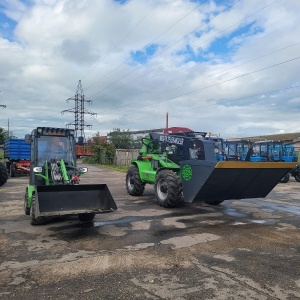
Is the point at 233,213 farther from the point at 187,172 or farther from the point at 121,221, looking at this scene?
the point at 121,221

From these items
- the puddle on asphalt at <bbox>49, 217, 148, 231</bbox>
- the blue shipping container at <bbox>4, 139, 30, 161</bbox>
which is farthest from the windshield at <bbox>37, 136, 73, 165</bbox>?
the blue shipping container at <bbox>4, 139, 30, 161</bbox>

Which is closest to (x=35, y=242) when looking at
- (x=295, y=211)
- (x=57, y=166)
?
(x=57, y=166)

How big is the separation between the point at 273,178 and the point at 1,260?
23.2 ft

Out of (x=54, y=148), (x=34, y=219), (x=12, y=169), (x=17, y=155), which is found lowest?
(x=34, y=219)

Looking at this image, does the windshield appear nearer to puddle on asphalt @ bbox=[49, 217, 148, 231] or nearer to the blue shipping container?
puddle on asphalt @ bbox=[49, 217, 148, 231]

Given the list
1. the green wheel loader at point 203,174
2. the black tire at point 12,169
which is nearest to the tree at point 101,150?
the black tire at point 12,169

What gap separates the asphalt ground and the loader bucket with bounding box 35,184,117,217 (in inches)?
17.2

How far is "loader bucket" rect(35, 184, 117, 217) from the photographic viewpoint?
7.25 meters

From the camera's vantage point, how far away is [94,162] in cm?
4206

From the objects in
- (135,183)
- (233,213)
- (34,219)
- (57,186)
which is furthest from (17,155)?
(233,213)

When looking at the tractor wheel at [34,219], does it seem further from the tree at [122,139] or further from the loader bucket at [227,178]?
the tree at [122,139]

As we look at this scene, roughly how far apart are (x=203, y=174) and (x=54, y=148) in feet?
13.7

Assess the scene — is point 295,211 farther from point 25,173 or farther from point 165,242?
point 25,173

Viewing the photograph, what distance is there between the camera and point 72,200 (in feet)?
24.9
